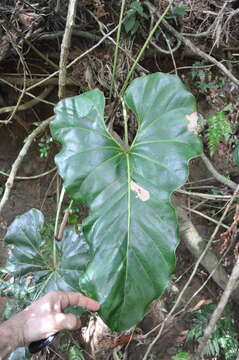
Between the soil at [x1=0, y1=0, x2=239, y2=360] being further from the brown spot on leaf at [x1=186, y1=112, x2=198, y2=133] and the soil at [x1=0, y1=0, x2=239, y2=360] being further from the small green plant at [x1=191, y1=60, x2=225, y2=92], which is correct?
the brown spot on leaf at [x1=186, y1=112, x2=198, y2=133]

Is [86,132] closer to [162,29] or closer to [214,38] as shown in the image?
[162,29]

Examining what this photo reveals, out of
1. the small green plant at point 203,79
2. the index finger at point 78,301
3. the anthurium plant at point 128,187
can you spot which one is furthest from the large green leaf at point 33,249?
the small green plant at point 203,79

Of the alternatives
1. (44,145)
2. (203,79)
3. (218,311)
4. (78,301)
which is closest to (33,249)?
(78,301)

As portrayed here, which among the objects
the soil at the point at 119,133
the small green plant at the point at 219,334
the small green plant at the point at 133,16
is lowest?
the small green plant at the point at 219,334

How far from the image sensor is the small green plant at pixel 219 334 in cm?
184

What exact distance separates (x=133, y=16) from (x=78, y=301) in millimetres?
1406

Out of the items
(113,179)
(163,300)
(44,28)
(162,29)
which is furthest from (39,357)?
(162,29)

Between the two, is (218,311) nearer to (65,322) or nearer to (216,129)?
(65,322)

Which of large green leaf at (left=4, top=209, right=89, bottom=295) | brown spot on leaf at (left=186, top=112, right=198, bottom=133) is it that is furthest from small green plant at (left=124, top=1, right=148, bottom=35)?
large green leaf at (left=4, top=209, right=89, bottom=295)

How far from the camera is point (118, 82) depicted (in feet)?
5.88

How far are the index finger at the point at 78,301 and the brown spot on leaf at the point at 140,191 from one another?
31cm

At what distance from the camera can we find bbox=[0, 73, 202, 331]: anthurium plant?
0.91 m

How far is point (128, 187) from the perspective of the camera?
103 cm

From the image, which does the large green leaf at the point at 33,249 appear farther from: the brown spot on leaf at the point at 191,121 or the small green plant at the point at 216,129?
the small green plant at the point at 216,129
